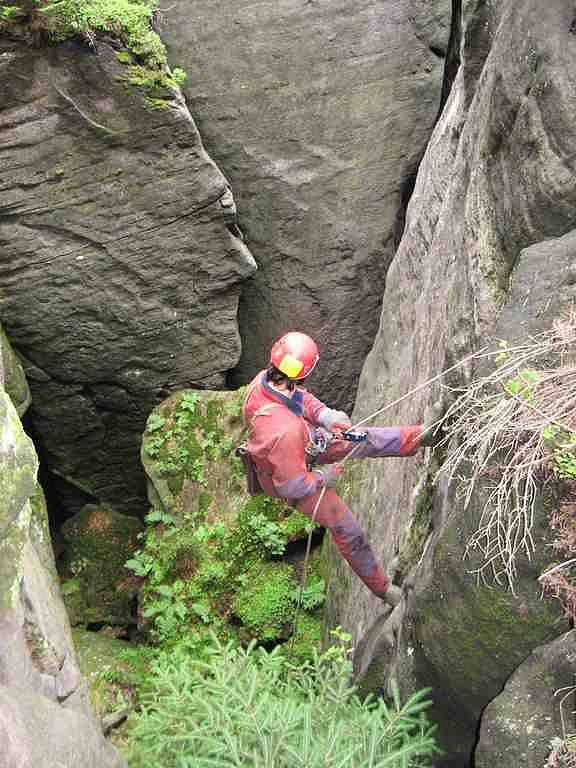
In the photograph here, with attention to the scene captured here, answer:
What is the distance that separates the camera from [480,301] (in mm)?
4266

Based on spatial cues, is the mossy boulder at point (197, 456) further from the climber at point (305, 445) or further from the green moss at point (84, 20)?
the green moss at point (84, 20)

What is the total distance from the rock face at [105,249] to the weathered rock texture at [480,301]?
3489 millimetres

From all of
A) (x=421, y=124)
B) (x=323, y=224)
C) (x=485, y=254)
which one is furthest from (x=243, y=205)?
(x=485, y=254)

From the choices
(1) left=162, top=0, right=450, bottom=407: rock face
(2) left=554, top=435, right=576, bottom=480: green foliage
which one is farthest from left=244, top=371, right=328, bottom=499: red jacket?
(1) left=162, top=0, right=450, bottom=407: rock face

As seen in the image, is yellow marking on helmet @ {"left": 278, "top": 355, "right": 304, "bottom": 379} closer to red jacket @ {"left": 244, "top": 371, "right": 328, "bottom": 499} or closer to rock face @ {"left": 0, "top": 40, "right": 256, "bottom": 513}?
red jacket @ {"left": 244, "top": 371, "right": 328, "bottom": 499}

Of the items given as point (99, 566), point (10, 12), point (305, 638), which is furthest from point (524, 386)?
point (99, 566)

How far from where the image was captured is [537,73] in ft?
12.8

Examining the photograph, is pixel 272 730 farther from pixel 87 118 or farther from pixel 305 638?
pixel 87 118

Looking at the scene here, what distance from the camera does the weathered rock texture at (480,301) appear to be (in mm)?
3492

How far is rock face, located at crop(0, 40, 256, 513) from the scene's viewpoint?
24.7ft

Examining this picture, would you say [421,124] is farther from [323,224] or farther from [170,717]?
[170,717]

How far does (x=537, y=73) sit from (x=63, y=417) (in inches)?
297

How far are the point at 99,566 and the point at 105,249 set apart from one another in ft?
13.7

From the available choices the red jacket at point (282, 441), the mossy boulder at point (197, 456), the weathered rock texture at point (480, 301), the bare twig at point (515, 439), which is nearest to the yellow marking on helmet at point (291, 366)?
the red jacket at point (282, 441)
